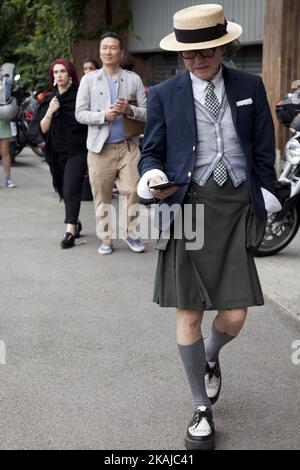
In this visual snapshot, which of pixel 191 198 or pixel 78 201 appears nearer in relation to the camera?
pixel 191 198

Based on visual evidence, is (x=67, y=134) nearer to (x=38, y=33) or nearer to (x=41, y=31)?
(x=38, y=33)

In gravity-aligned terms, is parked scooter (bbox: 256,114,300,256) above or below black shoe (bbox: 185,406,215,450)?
below

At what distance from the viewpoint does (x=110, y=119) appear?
7.57 m

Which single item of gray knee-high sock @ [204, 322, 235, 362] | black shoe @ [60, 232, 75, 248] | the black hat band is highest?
the black hat band

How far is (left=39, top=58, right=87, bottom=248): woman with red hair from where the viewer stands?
8336 millimetres

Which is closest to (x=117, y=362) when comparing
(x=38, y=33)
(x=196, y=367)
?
(x=196, y=367)

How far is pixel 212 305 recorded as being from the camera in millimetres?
3854

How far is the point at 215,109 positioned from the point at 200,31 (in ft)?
1.23

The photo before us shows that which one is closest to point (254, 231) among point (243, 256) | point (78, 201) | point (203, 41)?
point (243, 256)

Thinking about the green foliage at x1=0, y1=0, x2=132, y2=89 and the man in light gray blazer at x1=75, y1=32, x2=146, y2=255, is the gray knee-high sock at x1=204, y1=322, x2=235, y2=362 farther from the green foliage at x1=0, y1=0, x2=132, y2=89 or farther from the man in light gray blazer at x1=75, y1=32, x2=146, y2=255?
the green foliage at x1=0, y1=0, x2=132, y2=89

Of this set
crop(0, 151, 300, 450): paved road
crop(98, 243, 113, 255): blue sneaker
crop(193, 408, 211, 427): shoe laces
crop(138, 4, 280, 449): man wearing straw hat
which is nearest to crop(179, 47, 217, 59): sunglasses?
crop(138, 4, 280, 449): man wearing straw hat

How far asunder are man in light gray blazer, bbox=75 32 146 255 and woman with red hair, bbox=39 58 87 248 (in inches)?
21.7
